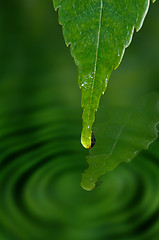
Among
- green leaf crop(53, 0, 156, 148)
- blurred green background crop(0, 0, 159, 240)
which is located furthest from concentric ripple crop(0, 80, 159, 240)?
green leaf crop(53, 0, 156, 148)

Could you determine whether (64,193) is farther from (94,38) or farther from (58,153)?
(94,38)

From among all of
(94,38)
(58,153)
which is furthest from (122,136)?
(94,38)

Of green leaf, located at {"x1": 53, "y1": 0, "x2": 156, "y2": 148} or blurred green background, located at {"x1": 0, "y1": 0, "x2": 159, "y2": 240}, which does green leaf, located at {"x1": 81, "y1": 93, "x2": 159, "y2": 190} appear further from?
green leaf, located at {"x1": 53, "y1": 0, "x2": 156, "y2": 148}

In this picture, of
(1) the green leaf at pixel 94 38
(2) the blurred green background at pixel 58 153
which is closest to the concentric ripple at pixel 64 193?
(2) the blurred green background at pixel 58 153

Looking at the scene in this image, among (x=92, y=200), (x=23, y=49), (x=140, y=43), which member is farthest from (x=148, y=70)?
(x=92, y=200)

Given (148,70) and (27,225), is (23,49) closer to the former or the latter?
(148,70)

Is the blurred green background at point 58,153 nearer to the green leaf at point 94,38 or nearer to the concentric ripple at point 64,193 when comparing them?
the concentric ripple at point 64,193
